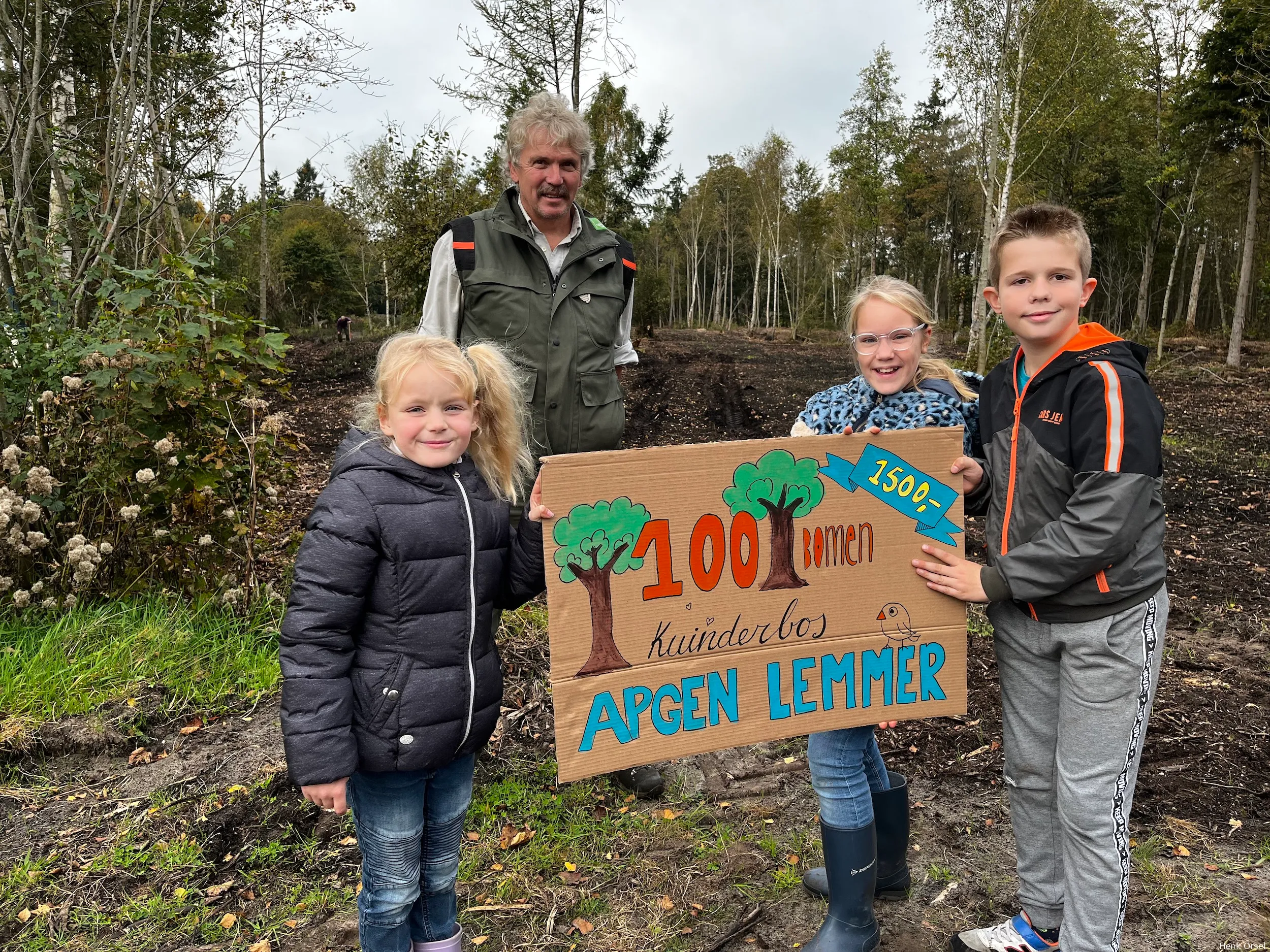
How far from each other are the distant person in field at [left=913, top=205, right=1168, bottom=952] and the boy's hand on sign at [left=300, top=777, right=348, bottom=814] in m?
1.49

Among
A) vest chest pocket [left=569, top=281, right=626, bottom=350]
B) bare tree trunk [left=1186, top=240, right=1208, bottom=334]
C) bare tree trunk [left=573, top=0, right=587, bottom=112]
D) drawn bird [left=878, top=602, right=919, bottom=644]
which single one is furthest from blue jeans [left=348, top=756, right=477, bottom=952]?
bare tree trunk [left=1186, top=240, right=1208, bottom=334]

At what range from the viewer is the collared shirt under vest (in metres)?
2.69

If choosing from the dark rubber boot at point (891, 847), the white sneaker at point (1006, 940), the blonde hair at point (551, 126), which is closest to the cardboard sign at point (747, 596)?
the dark rubber boot at point (891, 847)

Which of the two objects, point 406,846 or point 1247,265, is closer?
point 406,846

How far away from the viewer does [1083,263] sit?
1823 mm

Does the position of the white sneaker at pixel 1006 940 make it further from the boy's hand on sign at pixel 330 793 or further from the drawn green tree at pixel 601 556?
the boy's hand on sign at pixel 330 793

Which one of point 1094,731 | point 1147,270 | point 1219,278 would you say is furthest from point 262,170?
point 1219,278

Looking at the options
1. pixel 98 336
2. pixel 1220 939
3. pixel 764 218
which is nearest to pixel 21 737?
pixel 98 336

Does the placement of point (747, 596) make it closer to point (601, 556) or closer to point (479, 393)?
point (601, 556)

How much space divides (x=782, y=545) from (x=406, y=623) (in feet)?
3.02

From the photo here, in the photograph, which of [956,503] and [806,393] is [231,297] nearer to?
[956,503]

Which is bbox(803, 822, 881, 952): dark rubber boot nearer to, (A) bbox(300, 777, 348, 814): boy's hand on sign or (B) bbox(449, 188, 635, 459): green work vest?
(A) bbox(300, 777, 348, 814): boy's hand on sign

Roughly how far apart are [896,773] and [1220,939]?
3.17ft

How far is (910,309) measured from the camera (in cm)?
203
